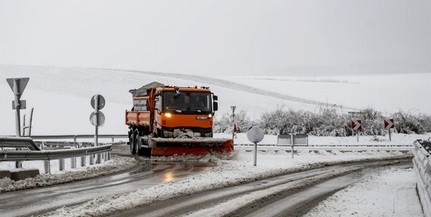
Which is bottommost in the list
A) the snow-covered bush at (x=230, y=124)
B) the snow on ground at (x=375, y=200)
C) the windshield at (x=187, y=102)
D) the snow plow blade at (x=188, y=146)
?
the snow on ground at (x=375, y=200)

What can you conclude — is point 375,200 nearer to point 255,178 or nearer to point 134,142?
point 255,178

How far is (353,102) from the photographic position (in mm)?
77188

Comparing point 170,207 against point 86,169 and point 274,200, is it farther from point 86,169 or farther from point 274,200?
point 86,169

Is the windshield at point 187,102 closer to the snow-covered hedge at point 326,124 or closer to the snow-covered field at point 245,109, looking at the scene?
the snow-covered field at point 245,109

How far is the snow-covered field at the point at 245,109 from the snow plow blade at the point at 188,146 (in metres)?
1.03

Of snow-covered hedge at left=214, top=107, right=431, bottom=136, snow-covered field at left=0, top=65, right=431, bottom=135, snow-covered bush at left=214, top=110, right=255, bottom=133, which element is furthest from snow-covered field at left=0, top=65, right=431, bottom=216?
snow-covered bush at left=214, top=110, right=255, bottom=133

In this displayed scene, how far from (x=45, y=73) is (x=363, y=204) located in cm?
7634

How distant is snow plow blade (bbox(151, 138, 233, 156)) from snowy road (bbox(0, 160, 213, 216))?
459 centimetres

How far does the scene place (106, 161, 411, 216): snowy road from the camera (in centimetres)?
920

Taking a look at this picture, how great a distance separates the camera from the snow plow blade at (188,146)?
74.8 feet

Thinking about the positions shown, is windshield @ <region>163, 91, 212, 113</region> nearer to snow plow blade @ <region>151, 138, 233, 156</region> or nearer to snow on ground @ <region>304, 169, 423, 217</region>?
snow plow blade @ <region>151, 138, 233, 156</region>

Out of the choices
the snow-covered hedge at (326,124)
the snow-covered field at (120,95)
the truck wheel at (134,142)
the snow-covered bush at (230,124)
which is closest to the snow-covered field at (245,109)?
the snow-covered field at (120,95)

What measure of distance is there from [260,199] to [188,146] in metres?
12.4

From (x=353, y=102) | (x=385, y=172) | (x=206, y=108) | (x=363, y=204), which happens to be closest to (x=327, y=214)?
(x=363, y=204)
